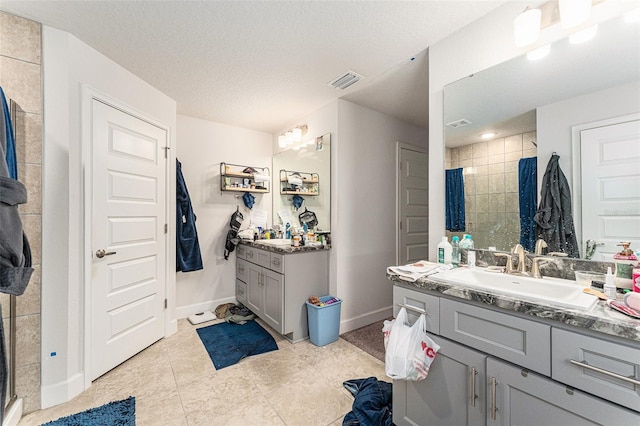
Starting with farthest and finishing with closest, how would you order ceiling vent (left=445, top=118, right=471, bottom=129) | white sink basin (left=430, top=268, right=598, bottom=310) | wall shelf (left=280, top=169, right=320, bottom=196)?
wall shelf (left=280, top=169, right=320, bottom=196), ceiling vent (left=445, top=118, right=471, bottom=129), white sink basin (left=430, top=268, right=598, bottom=310)

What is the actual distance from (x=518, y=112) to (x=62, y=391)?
10.8ft

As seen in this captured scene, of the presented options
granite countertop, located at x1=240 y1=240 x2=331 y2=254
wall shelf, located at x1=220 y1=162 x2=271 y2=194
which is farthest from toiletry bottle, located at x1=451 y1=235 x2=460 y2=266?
wall shelf, located at x1=220 y1=162 x2=271 y2=194

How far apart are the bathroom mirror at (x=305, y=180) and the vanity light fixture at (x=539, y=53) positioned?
1704 mm

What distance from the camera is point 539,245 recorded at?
1394mm

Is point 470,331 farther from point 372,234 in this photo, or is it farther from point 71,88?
point 71,88

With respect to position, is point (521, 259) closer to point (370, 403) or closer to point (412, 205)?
point (370, 403)

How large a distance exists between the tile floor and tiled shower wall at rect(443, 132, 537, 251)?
1.28m

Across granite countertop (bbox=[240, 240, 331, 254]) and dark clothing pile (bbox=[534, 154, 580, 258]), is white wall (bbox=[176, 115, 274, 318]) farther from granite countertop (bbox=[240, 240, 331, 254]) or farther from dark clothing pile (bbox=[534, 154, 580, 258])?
dark clothing pile (bbox=[534, 154, 580, 258])

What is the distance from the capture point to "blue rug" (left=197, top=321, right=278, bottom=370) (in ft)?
7.25

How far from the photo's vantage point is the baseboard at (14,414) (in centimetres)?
140

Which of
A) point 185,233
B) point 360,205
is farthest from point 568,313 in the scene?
point 185,233

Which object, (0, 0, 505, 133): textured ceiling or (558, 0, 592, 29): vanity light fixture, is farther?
(0, 0, 505, 133): textured ceiling

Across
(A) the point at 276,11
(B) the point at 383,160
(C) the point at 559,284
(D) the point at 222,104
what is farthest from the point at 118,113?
(C) the point at 559,284

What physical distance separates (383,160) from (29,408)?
3415 mm
